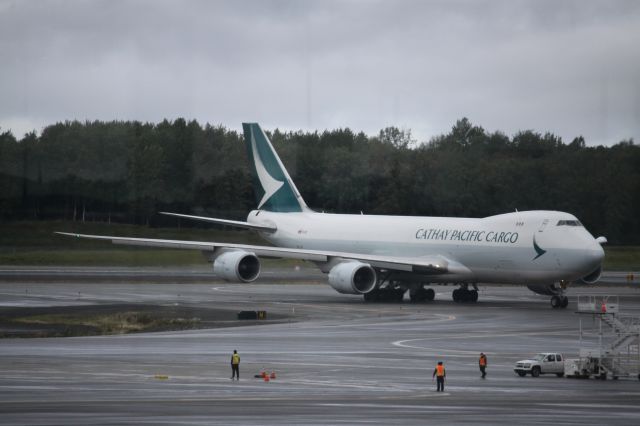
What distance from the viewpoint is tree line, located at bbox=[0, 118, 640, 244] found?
81.4 metres

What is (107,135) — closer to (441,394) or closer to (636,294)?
(636,294)

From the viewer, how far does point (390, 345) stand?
40.6 m

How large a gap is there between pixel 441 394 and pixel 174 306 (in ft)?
93.6

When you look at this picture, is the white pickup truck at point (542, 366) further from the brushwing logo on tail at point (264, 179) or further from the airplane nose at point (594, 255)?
the brushwing logo on tail at point (264, 179)

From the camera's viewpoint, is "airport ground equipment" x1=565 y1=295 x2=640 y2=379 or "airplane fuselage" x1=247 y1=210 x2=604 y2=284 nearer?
"airport ground equipment" x1=565 y1=295 x2=640 y2=379

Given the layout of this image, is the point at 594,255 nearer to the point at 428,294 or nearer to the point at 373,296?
the point at 428,294

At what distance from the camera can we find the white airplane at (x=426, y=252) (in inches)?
2206

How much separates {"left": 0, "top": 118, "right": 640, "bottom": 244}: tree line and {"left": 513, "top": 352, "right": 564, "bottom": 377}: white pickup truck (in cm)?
4580

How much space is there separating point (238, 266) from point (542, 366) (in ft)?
96.9

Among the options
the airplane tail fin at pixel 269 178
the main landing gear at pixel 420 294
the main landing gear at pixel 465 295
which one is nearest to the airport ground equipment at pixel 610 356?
the main landing gear at pixel 465 295

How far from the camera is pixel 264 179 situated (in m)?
72.8

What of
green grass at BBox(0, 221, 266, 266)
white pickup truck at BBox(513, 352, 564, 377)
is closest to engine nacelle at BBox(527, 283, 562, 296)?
white pickup truck at BBox(513, 352, 564, 377)

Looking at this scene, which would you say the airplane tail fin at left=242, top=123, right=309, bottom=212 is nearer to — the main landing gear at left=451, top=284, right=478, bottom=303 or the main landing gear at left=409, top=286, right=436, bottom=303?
the main landing gear at left=409, top=286, right=436, bottom=303

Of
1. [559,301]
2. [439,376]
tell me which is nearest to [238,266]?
[559,301]
